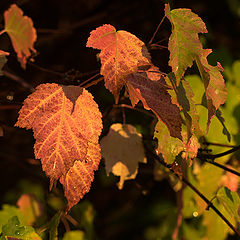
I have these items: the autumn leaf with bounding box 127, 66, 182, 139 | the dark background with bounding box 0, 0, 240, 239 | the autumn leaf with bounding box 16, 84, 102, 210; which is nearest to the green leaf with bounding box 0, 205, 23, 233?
the dark background with bounding box 0, 0, 240, 239

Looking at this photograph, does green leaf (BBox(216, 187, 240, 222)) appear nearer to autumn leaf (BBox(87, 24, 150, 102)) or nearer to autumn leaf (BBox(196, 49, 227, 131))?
autumn leaf (BBox(196, 49, 227, 131))

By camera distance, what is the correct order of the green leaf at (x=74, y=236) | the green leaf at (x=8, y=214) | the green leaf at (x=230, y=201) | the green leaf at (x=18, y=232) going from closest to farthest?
the green leaf at (x=18, y=232)
the green leaf at (x=230, y=201)
the green leaf at (x=8, y=214)
the green leaf at (x=74, y=236)

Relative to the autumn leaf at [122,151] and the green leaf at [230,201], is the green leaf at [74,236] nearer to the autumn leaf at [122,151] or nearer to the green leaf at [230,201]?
the autumn leaf at [122,151]

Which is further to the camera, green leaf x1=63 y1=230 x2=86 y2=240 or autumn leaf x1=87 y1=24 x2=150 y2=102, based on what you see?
green leaf x1=63 y1=230 x2=86 y2=240

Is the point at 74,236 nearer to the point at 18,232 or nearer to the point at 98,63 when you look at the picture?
the point at 18,232

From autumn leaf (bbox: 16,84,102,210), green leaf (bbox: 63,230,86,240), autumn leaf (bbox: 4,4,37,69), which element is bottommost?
green leaf (bbox: 63,230,86,240)

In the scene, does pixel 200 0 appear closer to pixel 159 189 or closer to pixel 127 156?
pixel 159 189

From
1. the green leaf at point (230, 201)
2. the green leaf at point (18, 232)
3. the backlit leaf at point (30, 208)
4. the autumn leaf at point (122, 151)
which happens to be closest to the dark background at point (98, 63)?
the backlit leaf at point (30, 208)
